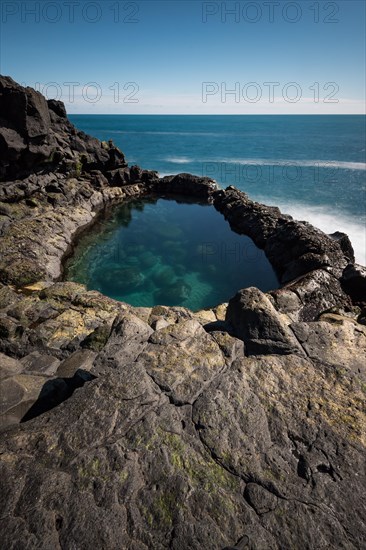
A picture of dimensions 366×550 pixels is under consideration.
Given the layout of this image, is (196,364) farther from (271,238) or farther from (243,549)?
(271,238)

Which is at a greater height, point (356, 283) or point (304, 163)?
point (304, 163)

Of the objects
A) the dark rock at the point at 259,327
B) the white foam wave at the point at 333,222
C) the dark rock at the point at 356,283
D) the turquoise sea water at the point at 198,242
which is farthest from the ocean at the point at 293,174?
the dark rock at the point at 259,327

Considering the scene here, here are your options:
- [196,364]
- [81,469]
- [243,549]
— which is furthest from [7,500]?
[196,364]

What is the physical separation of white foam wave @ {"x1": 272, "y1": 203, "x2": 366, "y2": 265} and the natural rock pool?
1156cm

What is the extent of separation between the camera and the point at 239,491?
5410 mm

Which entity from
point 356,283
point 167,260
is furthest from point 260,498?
point 167,260

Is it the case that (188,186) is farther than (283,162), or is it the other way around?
(283,162)

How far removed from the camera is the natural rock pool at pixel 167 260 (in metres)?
23.4

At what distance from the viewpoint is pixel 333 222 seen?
137 ft

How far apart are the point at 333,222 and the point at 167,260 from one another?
84.0 feet

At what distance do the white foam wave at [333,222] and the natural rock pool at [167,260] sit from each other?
1156cm

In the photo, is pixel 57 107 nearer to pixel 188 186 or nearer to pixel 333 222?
pixel 188 186

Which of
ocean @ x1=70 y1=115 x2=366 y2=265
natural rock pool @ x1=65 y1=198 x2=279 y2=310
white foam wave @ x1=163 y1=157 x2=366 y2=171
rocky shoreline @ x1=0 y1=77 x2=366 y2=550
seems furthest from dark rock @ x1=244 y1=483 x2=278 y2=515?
white foam wave @ x1=163 y1=157 x2=366 y2=171

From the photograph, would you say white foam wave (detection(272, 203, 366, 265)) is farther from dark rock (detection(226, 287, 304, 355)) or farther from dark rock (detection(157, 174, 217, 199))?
dark rock (detection(226, 287, 304, 355))
